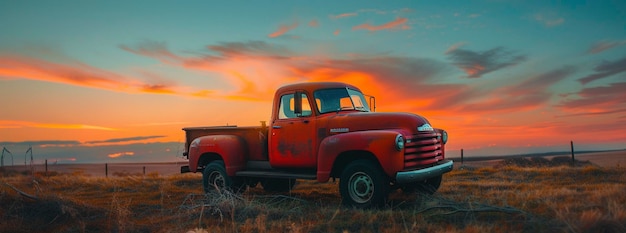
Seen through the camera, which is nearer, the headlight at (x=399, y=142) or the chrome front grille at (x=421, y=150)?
the headlight at (x=399, y=142)

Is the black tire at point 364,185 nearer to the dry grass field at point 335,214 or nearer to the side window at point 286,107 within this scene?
the dry grass field at point 335,214

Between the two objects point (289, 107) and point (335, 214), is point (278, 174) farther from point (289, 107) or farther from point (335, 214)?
point (335, 214)

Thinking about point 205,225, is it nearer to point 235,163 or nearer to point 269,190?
point 235,163

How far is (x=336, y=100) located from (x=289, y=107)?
106 centimetres

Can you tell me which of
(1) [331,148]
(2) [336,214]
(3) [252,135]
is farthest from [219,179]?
(2) [336,214]

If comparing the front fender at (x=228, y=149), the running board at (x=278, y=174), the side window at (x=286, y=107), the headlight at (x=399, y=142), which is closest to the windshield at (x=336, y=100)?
the side window at (x=286, y=107)

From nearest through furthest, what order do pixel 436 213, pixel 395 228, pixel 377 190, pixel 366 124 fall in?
pixel 395 228 → pixel 436 213 → pixel 377 190 → pixel 366 124

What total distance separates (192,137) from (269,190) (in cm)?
253

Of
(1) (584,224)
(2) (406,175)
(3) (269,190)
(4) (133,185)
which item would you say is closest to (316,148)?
(2) (406,175)

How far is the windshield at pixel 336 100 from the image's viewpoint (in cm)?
971

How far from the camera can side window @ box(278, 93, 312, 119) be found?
9761 millimetres

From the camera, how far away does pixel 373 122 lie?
8.91m

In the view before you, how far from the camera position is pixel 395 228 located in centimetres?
676

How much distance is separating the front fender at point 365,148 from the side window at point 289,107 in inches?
41.9
